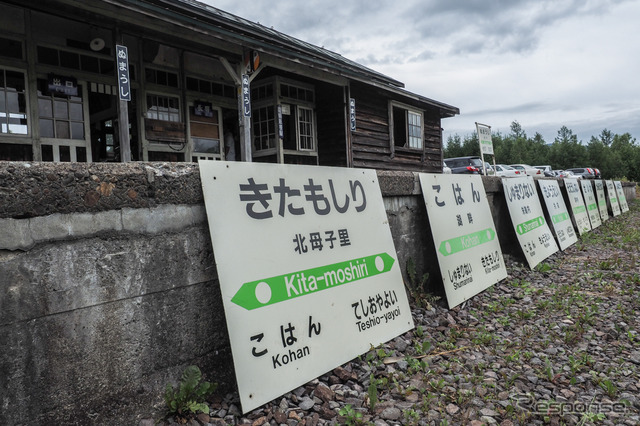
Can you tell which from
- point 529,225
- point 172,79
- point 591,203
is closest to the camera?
point 529,225

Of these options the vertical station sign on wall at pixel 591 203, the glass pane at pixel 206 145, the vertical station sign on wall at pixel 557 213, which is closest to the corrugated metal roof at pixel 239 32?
the glass pane at pixel 206 145

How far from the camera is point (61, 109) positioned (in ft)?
21.8

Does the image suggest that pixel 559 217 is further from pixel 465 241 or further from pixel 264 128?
pixel 264 128

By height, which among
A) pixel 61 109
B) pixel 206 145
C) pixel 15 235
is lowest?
pixel 15 235

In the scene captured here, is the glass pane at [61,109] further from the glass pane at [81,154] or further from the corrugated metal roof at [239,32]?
the corrugated metal roof at [239,32]

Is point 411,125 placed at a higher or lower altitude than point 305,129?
higher

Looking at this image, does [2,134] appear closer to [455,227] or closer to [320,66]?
[320,66]

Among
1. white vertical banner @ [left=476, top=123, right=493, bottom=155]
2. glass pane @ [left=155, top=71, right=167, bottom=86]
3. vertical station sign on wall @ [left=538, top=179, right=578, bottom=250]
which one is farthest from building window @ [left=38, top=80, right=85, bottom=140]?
white vertical banner @ [left=476, top=123, right=493, bottom=155]

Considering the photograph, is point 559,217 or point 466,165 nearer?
point 559,217

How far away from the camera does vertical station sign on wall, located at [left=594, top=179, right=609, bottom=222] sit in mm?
11176

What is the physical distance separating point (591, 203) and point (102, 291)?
11.7 meters

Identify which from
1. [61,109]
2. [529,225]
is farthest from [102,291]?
[529,225]

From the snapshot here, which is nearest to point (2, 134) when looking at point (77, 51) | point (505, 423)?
point (77, 51)

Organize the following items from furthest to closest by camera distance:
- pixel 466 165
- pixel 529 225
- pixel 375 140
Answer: pixel 466 165 < pixel 375 140 < pixel 529 225
